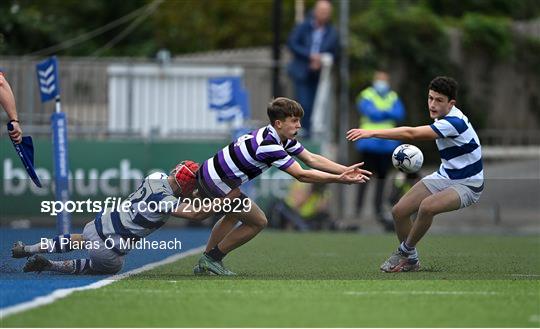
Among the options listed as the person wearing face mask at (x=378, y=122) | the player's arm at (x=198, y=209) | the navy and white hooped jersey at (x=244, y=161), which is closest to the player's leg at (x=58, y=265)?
the player's arm at (x=198, y=209)

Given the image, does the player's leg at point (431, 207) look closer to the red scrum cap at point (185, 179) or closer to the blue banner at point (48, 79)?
the red scrum cap at point (185, 179)

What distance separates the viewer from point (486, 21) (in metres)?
29.2

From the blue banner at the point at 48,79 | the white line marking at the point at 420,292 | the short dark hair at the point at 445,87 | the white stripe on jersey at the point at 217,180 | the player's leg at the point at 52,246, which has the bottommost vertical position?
the player's leg at the point at 52,246

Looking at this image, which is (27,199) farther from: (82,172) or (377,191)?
(377,191)

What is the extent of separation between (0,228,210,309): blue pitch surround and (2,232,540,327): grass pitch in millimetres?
231

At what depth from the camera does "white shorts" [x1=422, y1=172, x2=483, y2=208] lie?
11.9 meters

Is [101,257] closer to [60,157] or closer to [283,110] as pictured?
[283,110]

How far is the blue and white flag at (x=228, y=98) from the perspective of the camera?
20.0 metres

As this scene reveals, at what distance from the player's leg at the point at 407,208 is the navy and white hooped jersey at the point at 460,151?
0.76 feet

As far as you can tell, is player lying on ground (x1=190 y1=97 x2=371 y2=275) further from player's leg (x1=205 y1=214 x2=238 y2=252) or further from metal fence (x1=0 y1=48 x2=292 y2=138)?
→ metal fence (x1=0 y1=48 x2=292 y2=138)

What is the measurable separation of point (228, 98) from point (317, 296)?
36.1 feet

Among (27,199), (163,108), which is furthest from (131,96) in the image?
(27,199)

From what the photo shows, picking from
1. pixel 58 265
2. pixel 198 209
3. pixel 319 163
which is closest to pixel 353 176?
pixel 319 163

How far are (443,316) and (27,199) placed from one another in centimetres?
1098
